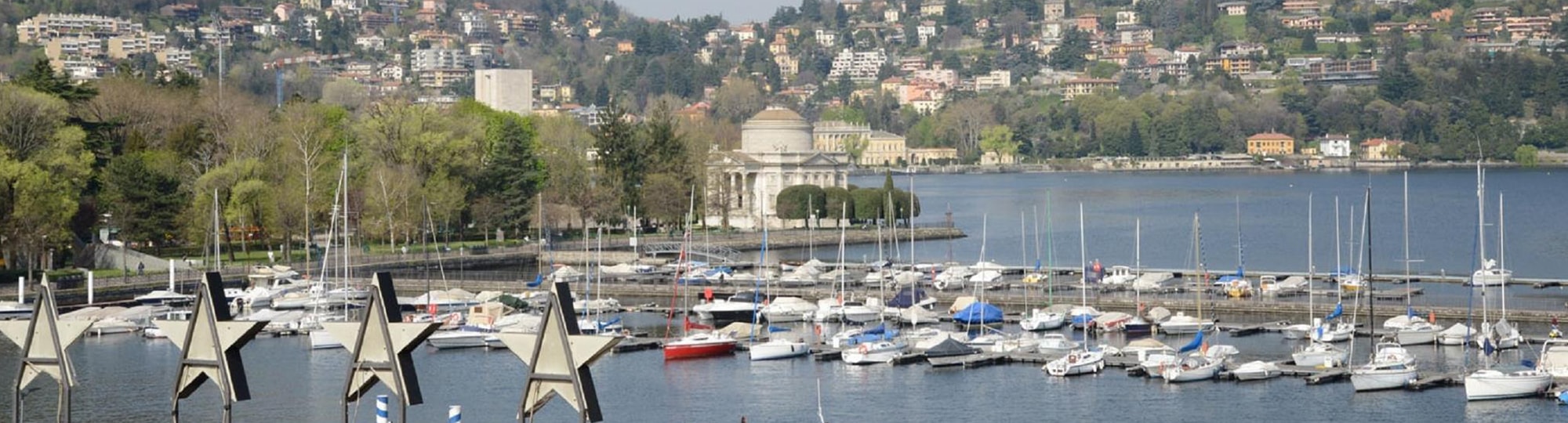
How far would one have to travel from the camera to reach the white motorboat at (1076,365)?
3541 centimetres

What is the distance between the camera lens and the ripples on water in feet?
103

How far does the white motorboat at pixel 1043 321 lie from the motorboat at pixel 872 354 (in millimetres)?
4723

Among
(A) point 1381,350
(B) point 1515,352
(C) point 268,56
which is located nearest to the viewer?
(A) point 1381,350

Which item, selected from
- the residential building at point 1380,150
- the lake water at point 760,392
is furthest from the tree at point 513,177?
the residential building at point 1380,150

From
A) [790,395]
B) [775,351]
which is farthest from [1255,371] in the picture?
[775,351]

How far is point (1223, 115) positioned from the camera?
634 ft

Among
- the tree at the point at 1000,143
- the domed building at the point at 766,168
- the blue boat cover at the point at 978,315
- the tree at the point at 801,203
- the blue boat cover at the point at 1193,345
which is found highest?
the tree at the point at 1000,143

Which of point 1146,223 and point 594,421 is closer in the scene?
point 594,421

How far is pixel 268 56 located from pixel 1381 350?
16235 centimetres

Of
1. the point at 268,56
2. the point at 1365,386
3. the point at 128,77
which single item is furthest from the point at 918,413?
the point at 268,56

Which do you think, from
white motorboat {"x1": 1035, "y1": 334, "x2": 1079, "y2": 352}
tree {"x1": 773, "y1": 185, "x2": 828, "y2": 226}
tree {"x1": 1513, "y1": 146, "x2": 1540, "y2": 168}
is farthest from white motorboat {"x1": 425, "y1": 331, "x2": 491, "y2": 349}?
tree {"x1": 1513, "y1": 146, "x2": 1540, "y2": 168}

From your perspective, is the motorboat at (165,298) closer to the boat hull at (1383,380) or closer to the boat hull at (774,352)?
the boat hull at (774,352)

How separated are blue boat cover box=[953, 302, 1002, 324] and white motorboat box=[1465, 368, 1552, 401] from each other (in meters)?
11.7

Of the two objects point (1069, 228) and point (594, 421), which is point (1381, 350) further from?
point (1069, 228)
